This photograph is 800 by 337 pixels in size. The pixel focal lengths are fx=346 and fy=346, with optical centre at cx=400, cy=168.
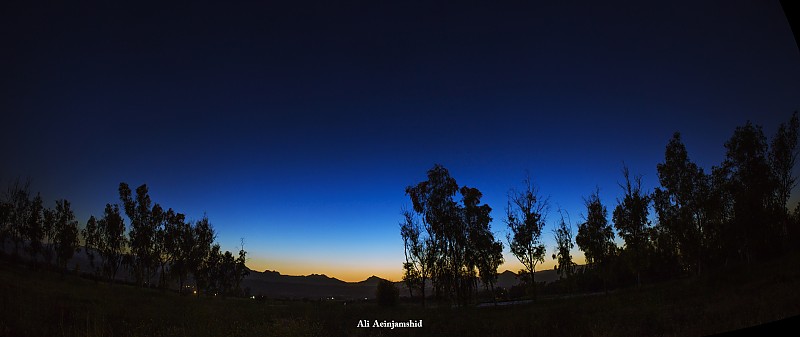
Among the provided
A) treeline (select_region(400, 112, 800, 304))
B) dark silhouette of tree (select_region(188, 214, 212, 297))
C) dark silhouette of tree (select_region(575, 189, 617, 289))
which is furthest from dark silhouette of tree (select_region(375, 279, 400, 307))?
dark silhouette of tree (select_region(188, 214, 212, 297))

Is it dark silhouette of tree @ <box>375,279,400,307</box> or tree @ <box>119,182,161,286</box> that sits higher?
tree @ <box>119,182,161,286</box>

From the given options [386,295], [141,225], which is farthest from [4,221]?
[386,295]

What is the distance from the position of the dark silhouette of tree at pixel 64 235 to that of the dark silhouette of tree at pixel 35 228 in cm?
285

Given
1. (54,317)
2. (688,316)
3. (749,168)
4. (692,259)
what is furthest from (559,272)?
(54,317)

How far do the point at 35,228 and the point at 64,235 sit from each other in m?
4.83

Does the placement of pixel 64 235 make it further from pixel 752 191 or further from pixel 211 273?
pixel 752 191

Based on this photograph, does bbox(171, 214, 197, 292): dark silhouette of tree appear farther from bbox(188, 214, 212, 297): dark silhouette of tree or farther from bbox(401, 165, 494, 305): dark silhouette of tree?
bbox(401, 165, 494, 305): dark silhouette of tree

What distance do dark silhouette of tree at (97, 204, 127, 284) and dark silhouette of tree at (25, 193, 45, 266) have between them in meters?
8.27

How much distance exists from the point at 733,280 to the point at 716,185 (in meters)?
19.5

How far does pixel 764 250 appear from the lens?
36.8 m

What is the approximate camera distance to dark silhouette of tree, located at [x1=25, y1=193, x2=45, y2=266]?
168 feet

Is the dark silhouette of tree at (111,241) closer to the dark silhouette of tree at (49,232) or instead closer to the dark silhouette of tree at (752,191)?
the dark silhouette of tree at (49,232)

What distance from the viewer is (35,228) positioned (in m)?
51.5

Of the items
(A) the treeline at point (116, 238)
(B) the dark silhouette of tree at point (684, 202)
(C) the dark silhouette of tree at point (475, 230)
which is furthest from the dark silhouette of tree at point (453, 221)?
(A) the treeline at point (116, 238)
